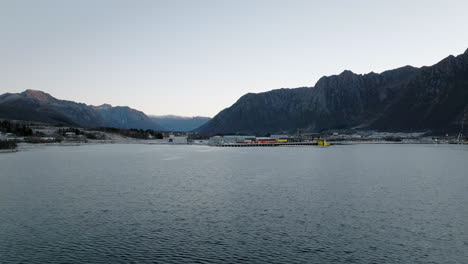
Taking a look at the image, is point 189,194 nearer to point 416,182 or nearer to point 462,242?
point 462,242

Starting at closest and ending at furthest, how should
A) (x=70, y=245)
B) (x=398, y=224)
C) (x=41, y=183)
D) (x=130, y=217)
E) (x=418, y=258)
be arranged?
(x=418, y=258) < (x=70, y=245) < (x=398, y=224) < (x=130, y=217) < (x=41, y=183)

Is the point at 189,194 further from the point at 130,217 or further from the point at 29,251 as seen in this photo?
the point at 29,251

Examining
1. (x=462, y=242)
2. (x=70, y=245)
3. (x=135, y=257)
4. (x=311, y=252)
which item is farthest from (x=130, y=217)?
(x=462, y=242)

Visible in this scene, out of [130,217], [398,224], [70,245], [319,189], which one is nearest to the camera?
[70,245]

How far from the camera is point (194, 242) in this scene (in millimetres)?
37875

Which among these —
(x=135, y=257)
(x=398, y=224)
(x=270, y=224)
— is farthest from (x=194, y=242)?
(x=398, y=224)

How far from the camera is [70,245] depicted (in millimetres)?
36844

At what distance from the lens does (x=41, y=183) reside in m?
77.5

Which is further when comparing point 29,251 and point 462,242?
point 462,242

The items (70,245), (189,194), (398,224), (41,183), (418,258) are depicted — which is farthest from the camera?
(41,183)

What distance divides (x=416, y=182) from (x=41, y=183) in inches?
2930

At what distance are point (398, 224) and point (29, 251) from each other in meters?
37.7

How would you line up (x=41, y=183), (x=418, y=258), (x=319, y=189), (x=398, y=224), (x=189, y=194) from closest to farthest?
(x=418, y=258), (x=398, y=224), (x=189, y=194), (x=319, y=189), (x=41, y=183)

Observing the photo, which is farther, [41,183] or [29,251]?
[41,183]
